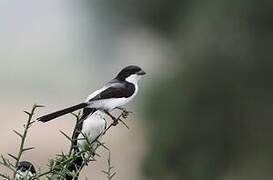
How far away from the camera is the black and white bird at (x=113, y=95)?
130 centimetres

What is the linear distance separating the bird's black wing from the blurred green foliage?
17.9 feet

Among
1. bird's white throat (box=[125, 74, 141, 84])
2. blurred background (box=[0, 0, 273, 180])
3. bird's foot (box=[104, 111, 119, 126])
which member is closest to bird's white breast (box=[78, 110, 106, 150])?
bird's foot (box=[104, 111, 119, 126])

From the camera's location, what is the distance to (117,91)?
150cm

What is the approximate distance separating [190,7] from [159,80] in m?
0.67

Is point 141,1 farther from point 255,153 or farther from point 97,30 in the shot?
point 255,153

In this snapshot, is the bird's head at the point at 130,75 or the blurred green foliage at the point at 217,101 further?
the blurred green foliage at the point at 217,101

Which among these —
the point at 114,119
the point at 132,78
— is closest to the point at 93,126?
the point at 114,119

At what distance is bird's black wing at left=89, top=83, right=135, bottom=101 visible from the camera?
4.49 ft

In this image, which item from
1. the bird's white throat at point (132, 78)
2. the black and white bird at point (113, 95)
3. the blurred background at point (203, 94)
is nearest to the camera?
the black and white bird at point (113, 95)

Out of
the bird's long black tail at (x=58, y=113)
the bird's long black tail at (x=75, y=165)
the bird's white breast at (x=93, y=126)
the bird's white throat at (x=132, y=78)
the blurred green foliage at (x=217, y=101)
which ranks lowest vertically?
the blurred green foliage at (x=217, y=101)

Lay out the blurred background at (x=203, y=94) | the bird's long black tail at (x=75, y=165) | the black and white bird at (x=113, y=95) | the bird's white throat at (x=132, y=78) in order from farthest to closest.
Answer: the blurred background at (x=203, y=94)
the bird's white throat at (x=132, y=78)
the black and white bird at (x=113, y=95)
the bird's long black tail at (x=75, y=165)

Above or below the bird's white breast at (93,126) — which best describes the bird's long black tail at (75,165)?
below

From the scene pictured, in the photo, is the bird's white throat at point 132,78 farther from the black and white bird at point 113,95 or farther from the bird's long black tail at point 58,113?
the bird's long black tail at point 58,113

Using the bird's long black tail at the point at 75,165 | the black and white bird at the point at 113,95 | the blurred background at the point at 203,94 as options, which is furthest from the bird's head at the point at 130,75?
the blurred background at the point at 203,94
